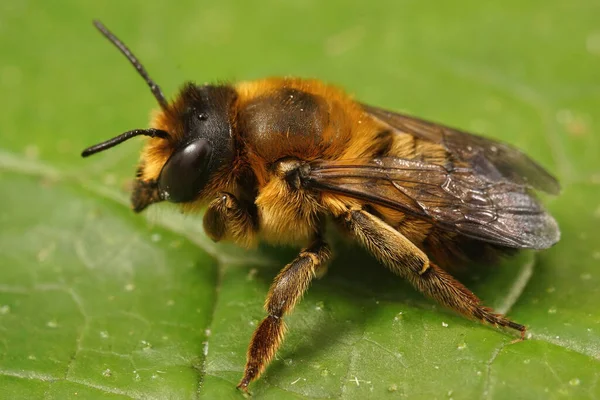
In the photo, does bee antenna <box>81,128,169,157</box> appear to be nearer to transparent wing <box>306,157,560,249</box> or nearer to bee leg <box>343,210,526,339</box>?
transparent wing <box>306,157,560,249</box>

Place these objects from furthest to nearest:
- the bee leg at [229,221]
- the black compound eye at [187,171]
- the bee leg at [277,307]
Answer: the bee leg at [229,221] → the black compound eye at [187,171] → the bee leg at [277,307]

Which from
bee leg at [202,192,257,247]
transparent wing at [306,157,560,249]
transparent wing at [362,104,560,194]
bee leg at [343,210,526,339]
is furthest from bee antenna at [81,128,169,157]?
transparent wing at [362,104,560,194]

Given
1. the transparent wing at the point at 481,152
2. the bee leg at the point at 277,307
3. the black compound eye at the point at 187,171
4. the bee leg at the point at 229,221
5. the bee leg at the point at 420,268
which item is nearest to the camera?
the bee leg at the point at 277,307

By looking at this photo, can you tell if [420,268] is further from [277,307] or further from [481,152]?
Answer: [481,152]

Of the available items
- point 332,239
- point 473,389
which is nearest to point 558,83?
point 332,239

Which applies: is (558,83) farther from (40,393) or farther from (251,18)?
(40,393)

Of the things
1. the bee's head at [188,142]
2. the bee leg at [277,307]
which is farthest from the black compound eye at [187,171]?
the bee leg at [277,307]

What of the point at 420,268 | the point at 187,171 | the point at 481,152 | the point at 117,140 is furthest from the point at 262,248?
the point at 481,152

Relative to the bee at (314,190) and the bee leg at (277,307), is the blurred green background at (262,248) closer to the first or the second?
the bee leg at (277,307)
